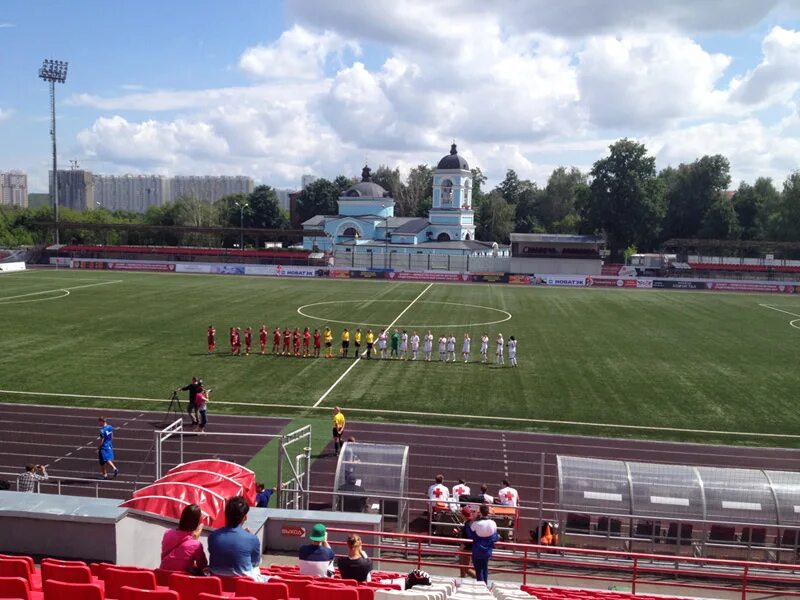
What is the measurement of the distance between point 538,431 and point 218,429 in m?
8.95

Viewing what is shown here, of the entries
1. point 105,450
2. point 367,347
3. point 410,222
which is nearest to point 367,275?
point 410,222

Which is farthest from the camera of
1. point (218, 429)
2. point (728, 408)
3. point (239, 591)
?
point (728, 408)

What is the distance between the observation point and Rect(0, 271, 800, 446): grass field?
2217 centimetres

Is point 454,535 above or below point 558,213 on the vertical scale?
below

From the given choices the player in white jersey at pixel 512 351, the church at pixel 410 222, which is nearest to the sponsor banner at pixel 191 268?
the church at pixel 410 222

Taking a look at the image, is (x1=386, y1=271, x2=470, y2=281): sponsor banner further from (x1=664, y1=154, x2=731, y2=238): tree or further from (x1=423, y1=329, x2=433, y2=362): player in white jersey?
(x1=664, y1=154, x2=731, y2=238): tree

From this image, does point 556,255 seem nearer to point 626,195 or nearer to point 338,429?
point 626,195

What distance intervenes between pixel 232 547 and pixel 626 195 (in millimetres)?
90565

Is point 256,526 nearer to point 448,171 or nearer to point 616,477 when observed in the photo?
point 616,477

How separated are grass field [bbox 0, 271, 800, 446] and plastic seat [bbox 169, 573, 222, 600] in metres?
14.9

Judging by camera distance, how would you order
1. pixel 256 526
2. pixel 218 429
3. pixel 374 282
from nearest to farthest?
pixel 256 526 → pixel 218 429 → pixel 374 282

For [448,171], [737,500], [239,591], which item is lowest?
[737,500]

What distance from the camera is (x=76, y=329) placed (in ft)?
112

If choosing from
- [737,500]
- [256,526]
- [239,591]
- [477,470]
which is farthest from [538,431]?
[239,591]
